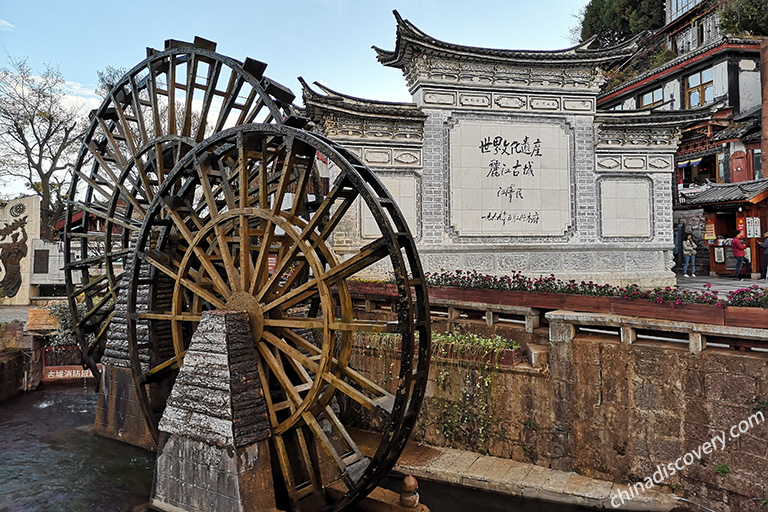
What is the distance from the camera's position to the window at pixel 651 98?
2332 cm

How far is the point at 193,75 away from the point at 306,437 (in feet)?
21.0

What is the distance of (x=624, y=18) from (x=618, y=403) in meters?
30.1

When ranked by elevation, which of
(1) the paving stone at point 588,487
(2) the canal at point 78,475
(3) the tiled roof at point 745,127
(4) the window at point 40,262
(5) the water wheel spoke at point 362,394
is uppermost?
(3) the tiled roof at point 745,127

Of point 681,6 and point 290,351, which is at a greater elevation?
point 681,6

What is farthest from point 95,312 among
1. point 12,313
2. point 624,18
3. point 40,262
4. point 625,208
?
point 624,18

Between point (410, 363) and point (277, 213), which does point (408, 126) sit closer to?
point (277, 213)

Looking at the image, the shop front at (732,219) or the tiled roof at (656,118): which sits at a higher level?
the tiled roof at (656,118)

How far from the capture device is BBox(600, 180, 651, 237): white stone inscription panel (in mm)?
14109

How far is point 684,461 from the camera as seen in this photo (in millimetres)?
5887

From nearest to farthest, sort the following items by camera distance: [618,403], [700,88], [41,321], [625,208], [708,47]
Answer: [618,403]
[41,321]
[625,208]
[708,47]
[700,88]

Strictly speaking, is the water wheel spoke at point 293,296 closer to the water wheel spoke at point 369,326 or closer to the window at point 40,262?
the water wheel spoke at point 369,326

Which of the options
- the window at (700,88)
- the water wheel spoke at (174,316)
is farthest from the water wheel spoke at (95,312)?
the window at (700,88)

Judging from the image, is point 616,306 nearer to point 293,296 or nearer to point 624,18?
point 293,296

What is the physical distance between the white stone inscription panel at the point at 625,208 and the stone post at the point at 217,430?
38.9 feet
